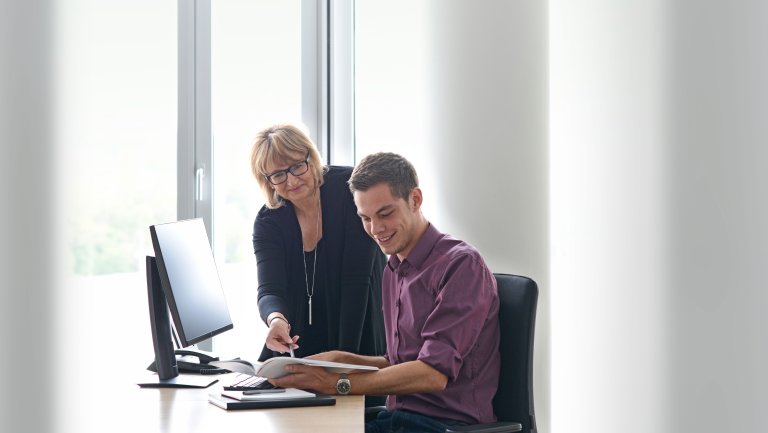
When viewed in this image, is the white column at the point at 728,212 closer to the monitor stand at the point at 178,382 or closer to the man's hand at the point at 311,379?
the man's hand at the point at 311,379

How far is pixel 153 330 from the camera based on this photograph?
2.07 metres

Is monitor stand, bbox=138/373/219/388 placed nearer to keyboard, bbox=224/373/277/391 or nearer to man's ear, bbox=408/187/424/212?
keyboard, bbox=224/373/277/391

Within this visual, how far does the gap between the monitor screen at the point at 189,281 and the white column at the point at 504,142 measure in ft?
3.74

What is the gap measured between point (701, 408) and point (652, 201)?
0.79 metres

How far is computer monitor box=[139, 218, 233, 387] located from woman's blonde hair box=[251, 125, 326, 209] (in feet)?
1.09

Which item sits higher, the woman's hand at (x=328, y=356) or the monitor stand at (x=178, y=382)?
the woman's hand at (x=328, y=356)

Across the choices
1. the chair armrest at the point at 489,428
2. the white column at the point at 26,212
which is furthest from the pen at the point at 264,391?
the white column at the point at 26,212

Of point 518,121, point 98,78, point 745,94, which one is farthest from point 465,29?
point 98,78

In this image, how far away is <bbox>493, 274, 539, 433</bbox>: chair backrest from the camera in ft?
6.50

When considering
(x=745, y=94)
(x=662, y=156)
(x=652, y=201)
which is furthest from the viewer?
(x=652, y=201)

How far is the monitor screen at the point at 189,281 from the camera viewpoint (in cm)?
196

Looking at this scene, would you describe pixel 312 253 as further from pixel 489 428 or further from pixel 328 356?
pixel 489 428

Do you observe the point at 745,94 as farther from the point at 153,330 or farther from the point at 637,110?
the point at 153,330

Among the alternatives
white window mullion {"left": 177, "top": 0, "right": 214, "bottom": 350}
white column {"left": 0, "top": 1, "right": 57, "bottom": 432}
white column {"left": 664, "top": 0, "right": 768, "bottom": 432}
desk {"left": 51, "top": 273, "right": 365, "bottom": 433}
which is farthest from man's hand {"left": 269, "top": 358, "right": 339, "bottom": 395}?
white column {"left": 0, "top": 1, "right": 57, "bottom": 432}
